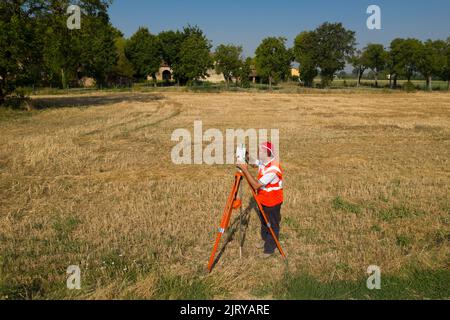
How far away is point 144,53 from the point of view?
265 ft

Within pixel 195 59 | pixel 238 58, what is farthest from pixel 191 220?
pixel 238 58

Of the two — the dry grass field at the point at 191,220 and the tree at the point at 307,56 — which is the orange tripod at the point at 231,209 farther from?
the tree at the point at 307,56

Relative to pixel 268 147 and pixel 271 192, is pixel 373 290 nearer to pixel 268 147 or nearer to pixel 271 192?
pixel 271 192

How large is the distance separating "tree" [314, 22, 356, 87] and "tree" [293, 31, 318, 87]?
1.19 metres

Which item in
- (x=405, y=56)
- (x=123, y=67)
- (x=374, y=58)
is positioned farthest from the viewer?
(x=374, y=58)

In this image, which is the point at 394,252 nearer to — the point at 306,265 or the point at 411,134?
the point at 306,265

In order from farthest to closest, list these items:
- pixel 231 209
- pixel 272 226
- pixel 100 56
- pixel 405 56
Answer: pixel 405 56
pixel 100 56
pixel 272 226
pixel 231 209

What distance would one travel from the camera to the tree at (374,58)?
91875 mm

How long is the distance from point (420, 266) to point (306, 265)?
1833mm

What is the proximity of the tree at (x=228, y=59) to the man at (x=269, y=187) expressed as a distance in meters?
74.5

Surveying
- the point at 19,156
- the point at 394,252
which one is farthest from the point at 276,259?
the point at 19,156

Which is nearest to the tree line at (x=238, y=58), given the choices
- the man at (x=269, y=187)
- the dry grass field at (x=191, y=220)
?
the dry grass field at (x=191, y=220)

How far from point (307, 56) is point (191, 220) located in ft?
280

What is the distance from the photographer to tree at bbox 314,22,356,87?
89.2 meters
